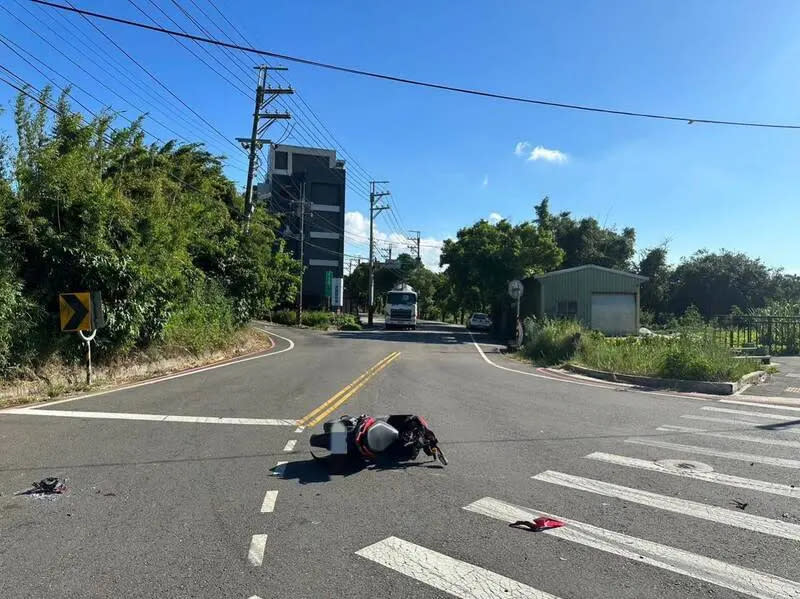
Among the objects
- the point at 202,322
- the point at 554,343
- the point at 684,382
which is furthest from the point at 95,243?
the point at 554,343

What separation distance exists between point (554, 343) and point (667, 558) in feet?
58.2

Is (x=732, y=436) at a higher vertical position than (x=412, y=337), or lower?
lower

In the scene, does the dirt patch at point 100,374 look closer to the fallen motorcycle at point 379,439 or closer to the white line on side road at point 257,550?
the fallen motorcycle at point 379,439

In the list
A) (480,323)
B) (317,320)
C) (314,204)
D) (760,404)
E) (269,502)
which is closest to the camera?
(269,502)

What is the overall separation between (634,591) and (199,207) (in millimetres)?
20032

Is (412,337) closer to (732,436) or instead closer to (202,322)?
(202,322)

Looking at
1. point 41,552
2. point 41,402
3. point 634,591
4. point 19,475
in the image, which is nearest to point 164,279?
point 41,402

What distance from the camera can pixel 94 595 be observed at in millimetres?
3711

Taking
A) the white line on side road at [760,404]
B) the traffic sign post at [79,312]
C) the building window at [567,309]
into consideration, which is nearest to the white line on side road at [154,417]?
the traffic sign post at [79,312]

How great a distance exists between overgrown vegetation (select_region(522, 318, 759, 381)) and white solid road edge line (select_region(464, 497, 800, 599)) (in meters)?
10.8

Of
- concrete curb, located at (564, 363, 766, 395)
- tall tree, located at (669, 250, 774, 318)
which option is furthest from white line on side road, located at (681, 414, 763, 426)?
tall tree, located at (669, 250, 774, 318)

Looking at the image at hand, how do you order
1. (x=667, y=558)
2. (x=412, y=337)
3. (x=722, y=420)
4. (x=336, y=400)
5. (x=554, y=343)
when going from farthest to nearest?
(x=412, y=337)
(x=554, y=343)
(x=336, y=400)
(x=722, y=420)
(x=667, y=558)

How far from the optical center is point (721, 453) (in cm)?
745

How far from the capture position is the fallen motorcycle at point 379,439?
6.42m
